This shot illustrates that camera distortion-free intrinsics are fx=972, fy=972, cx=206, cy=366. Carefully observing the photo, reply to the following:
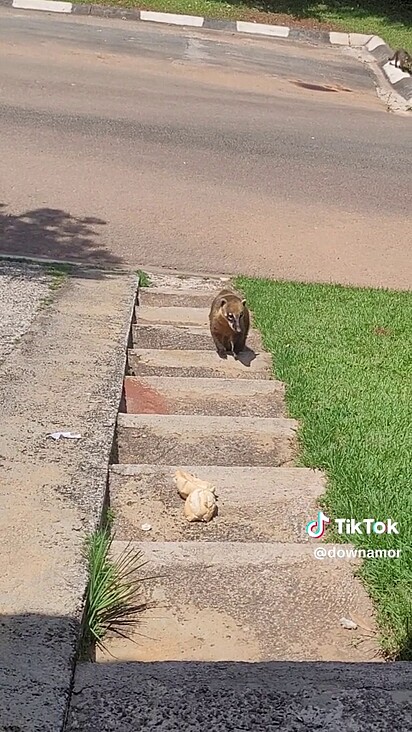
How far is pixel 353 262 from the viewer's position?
28.0 feet

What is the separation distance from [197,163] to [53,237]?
2987 mm

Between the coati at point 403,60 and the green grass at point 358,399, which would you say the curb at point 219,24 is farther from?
the green grass at point 358,399

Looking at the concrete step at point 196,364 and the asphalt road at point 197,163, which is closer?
the concrete step at point 196,364

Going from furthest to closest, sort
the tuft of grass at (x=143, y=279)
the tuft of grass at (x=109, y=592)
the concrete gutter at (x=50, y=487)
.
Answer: the tuft of grass at (x=143, y=279)
the tuft of grass at (x=109, y=592)
the concrete gutter at (x=50, y=487)

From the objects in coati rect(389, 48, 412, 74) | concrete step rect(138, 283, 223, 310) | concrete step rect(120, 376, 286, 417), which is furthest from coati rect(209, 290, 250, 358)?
coati rect(389, 48, 412, 74)

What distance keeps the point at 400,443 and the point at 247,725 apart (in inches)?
87.1

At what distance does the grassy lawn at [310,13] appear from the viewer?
847 inches

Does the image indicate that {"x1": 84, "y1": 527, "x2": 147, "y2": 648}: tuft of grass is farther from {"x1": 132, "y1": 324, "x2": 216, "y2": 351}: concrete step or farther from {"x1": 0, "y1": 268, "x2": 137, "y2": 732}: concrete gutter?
{"x1": 132, "y1": 324, "x2": 216, "y2": 351}: concrete step

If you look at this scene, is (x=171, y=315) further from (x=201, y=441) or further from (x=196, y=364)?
(x=201, y=441)

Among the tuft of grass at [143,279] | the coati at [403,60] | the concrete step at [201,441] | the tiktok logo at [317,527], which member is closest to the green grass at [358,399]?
the tiktok logo at [317,527]

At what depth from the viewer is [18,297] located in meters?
6.21

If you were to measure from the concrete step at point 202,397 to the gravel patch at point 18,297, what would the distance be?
0.72 meters

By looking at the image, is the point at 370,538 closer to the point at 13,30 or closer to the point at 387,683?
the point at 387,683

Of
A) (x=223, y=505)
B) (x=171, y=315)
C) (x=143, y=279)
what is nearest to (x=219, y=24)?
(x=143, y=279)
